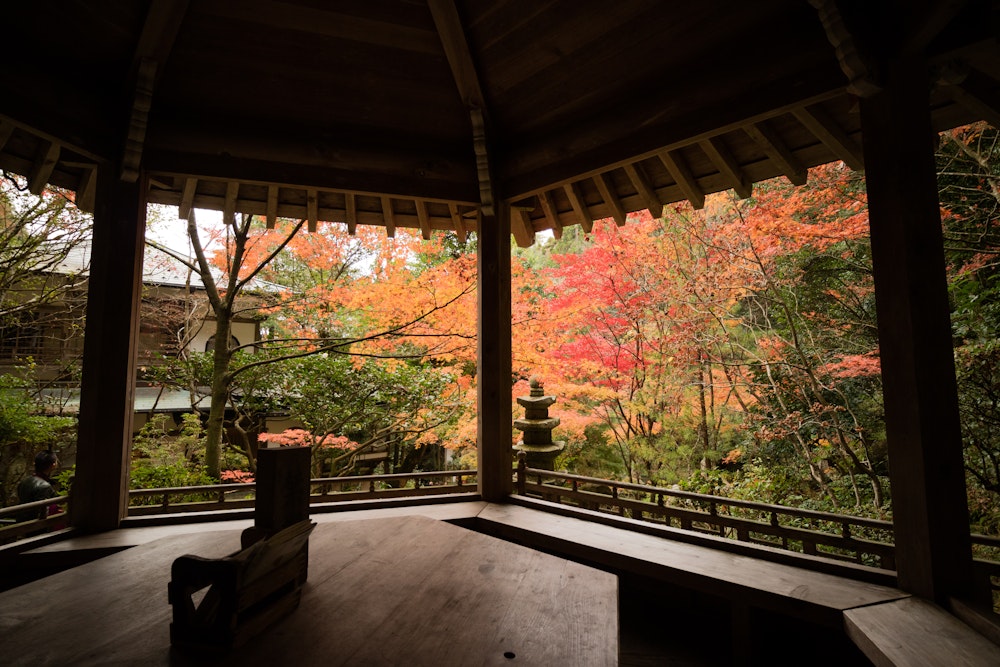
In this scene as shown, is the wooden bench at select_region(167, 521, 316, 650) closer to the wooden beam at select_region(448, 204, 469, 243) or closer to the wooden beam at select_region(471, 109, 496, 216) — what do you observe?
the wooden beam at select_region(471, 109, 496, 216)

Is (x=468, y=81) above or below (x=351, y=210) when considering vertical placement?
above

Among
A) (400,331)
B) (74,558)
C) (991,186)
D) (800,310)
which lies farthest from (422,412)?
(991,186)

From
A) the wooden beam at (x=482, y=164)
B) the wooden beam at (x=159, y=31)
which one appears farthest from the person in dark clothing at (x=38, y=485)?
the wooden beam at (x=482, y=164)

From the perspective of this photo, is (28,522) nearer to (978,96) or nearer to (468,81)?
(468,81)

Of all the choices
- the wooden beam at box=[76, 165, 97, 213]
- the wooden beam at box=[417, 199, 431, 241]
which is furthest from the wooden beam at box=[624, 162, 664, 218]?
the wooden beam at box=[76, 165, 97, 213]

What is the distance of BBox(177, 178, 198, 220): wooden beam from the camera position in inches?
120

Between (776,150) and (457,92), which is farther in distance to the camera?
(457,92)

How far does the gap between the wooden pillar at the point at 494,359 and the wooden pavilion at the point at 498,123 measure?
0.6 inches

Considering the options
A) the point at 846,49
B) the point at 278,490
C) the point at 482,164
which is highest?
the point at 482,164

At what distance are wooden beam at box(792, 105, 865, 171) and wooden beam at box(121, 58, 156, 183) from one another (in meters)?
3.46

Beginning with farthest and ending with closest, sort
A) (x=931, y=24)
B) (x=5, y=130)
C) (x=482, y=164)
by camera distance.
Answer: (x=482, y=164) < (x=5, y=130) < (x=931, y=24)

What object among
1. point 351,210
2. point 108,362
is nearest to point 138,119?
point 351,210

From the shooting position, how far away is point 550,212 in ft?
11.7

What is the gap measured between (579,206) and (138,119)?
9.27 ft
